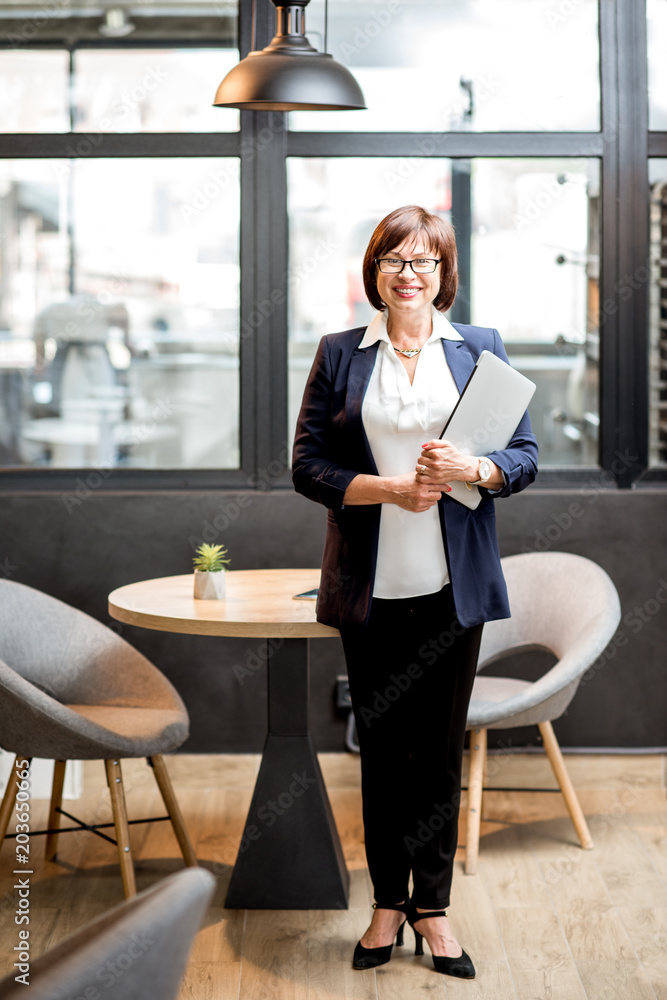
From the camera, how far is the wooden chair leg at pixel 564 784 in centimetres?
305

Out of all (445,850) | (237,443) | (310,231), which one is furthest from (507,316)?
→ (445,850)

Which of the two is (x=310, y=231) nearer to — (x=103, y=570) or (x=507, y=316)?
(x=507, y=316)

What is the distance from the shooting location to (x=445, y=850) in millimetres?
2367

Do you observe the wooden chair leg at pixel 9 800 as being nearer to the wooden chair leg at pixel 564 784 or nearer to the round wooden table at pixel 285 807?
the round wooden table at pixel 285 807

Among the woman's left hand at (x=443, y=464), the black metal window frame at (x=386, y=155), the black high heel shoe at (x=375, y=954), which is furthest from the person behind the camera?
the black metal window frame at (x=386, y=155)

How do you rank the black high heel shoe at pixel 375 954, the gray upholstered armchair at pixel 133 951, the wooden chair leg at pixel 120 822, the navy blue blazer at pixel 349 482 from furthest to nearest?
the wooden chair leg at pixel 120 822, the black high heel shoe at pixel 375 954, the navy blue blazer at pixel 349 482, the gray upholstered armchair at pixel 133 951

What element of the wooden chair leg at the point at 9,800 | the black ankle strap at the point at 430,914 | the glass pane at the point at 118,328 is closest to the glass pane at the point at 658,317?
the glass pane at the point at 118,328

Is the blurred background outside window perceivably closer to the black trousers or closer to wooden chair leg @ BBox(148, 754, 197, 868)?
wooden chair leg @ BBox(148, 754, 197, 868)

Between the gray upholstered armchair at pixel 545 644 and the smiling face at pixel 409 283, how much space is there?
3.75ft

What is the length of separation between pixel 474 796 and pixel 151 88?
2697 millimetres

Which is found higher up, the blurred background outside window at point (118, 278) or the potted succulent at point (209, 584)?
the blurred background outside window at point (118, 278)

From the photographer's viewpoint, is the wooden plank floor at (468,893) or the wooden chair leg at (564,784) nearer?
the wooden plank floor at (468,893)

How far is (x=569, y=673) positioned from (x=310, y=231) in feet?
6.07

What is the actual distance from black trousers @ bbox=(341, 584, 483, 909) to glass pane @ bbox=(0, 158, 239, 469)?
1.60m
